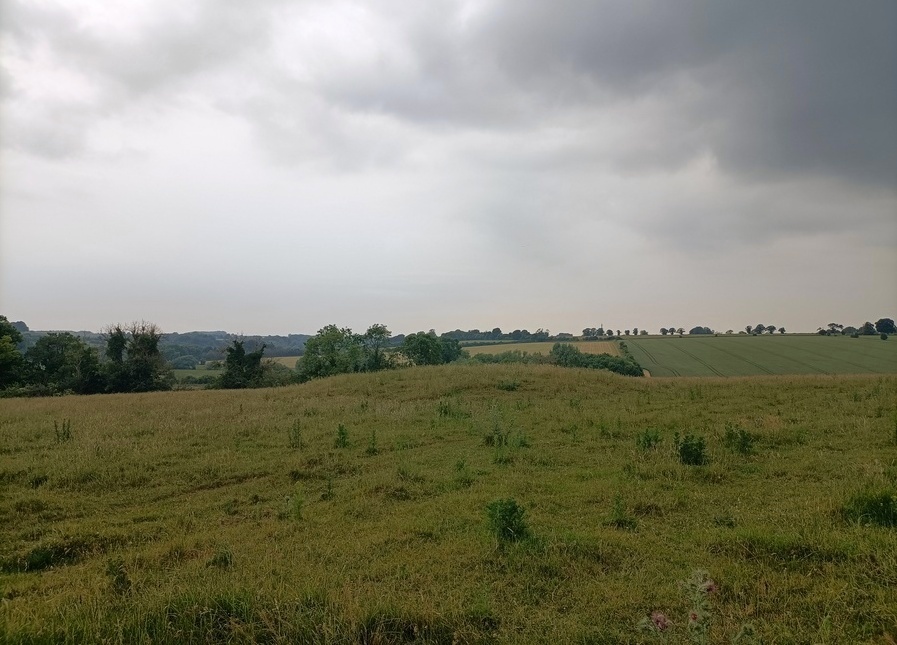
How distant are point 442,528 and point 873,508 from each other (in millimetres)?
6121

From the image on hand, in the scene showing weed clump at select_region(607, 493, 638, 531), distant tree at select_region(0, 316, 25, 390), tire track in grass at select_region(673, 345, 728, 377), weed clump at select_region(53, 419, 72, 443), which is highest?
distant tree at select_region(0, 316, 25, 390)

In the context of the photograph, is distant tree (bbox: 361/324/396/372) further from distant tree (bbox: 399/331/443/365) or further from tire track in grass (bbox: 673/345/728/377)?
tire track in grass (bbox: 673/345/728/377)

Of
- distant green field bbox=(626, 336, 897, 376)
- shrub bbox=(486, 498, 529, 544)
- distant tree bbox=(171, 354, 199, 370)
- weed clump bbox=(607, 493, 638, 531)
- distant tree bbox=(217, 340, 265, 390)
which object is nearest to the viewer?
shrub bbox=(486, 498, 529, 544)

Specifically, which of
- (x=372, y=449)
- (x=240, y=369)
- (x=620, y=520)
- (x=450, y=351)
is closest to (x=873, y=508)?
(x=620, y=520)

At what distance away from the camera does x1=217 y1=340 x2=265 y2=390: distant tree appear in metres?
46.4

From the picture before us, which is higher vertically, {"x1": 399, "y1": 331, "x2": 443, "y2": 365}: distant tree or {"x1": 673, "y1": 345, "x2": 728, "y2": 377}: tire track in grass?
{"x1": 399, "y1": 331, "x2": 443, "y2": 365}: distant tree

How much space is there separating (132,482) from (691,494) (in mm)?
11737

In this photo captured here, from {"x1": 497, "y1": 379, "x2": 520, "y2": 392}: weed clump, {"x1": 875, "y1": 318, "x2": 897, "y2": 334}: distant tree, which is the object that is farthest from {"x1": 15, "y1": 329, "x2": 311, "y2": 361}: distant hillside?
{"x1": 875, "y1": 318, "x2": 897, "y2": 334}: distant tree

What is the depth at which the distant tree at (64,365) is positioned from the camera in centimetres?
4116

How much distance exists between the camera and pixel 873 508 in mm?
6723

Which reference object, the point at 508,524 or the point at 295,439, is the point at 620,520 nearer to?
the point at 508,524

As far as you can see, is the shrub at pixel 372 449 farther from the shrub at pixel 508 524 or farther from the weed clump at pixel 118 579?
the weed clump at pixel 118 579

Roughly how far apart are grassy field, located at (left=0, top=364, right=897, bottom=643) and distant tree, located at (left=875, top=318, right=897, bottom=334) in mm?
71746

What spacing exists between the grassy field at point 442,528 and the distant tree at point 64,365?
2790cm
